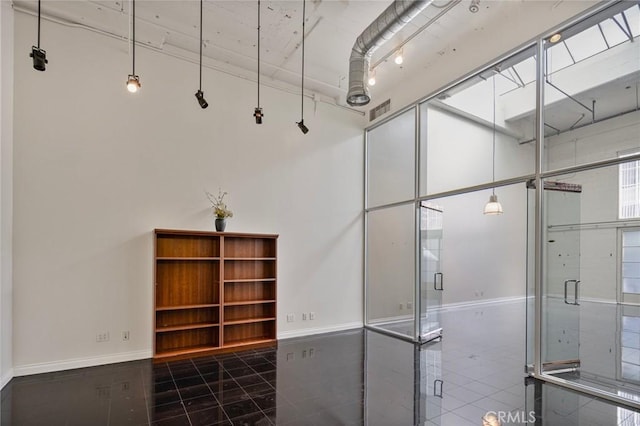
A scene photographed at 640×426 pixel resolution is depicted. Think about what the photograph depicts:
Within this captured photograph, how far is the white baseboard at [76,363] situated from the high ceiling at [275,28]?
394 cm

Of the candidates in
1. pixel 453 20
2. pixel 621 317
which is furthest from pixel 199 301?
pixel 621 317

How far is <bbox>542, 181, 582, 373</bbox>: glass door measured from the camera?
3.87 m

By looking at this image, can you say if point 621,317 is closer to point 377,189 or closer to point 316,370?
point 377,189

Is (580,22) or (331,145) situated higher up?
(580,22)

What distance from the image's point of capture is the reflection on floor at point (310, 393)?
115 inches

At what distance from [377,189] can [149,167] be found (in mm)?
4111

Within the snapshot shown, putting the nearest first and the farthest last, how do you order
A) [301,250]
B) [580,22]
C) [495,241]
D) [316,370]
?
1. [580,22]
2. [316,370]
3. [301,250]
4. [495,241]

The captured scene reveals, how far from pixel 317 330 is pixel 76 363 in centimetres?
355

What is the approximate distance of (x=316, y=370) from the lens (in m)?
4.07

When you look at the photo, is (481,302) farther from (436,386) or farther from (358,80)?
(358,80)

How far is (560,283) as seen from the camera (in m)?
4.06

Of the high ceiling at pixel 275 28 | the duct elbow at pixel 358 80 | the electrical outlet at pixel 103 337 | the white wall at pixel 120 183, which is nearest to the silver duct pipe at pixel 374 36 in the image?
the duct elbow at pixel 358 80

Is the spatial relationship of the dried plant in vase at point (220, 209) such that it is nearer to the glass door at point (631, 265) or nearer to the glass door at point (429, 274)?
the glass door at point (429, 274)

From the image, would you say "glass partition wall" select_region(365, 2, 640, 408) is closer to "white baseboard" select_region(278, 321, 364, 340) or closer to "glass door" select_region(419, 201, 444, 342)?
"glass door" select_region(419, 201, 444, 342)
